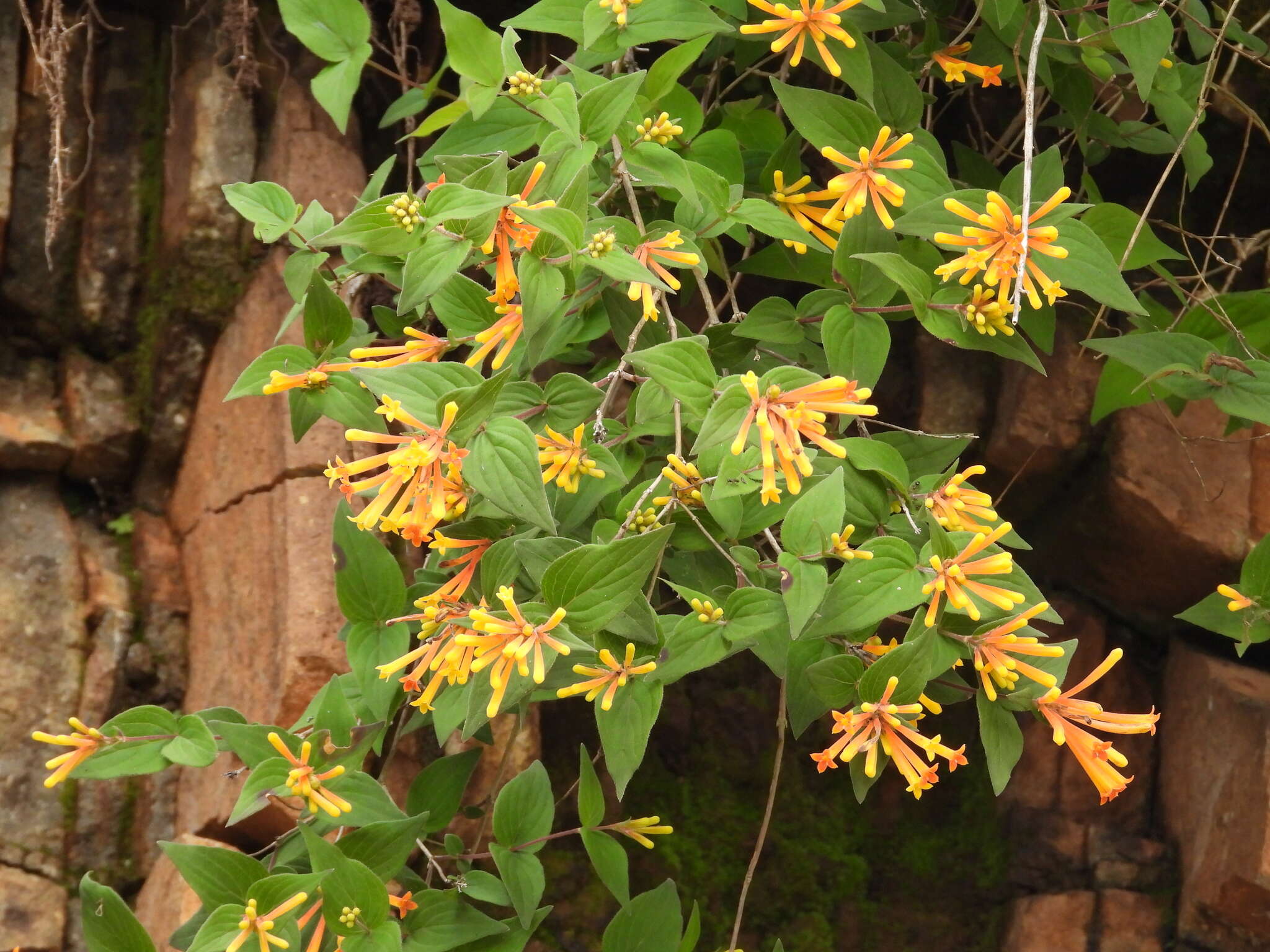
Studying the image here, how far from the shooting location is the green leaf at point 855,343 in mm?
1402

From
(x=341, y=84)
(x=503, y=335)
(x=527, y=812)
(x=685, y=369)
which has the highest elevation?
(x=341, y=84)

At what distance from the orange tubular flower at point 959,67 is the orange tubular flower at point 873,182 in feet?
1.06

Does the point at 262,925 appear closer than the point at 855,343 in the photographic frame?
Yes

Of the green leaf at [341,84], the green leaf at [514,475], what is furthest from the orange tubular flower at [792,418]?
the green leaf at [341,84]

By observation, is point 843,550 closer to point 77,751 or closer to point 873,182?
point 873,182

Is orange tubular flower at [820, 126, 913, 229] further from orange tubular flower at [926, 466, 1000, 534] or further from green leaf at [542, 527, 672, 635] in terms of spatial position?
green leaf at [542, 527, 672, 635]

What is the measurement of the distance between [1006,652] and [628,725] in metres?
0.45

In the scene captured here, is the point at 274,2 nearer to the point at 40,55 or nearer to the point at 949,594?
the point at 40,55

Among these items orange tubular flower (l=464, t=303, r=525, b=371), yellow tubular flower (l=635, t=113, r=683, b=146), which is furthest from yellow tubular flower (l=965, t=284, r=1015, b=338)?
orange tubular flower (l=464, t=303, r=525, b=371)

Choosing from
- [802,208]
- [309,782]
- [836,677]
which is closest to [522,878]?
[309,782]

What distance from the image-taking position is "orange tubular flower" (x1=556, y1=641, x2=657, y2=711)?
116 cm

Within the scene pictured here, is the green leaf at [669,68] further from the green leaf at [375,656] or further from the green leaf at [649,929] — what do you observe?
the green leaf at [649,929]

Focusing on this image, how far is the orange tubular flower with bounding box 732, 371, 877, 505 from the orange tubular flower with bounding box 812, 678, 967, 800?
27 cm

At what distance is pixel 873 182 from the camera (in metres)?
1.33
